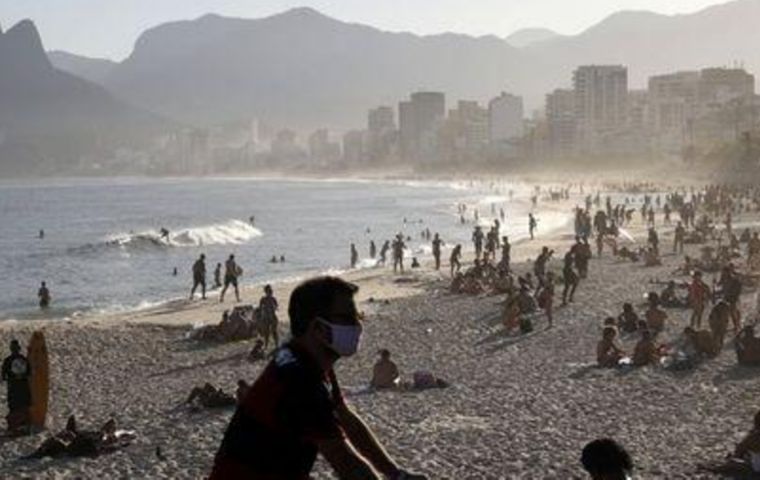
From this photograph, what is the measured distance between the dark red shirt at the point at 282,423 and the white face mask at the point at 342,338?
105mm

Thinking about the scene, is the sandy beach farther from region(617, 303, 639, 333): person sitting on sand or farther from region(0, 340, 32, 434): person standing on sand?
region(617, 303, 639, 333): person sitting on sand

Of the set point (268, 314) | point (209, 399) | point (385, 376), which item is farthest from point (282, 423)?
point (268, 314)

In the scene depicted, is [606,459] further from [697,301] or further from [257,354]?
[697,301]

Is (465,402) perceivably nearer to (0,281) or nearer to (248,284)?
(248,284)

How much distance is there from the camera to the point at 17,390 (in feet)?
43.4

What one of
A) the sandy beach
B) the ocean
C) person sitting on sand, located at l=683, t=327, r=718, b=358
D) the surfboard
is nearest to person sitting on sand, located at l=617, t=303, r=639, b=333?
the sandy beach

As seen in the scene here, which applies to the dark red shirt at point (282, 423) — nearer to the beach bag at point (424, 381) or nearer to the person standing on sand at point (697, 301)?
the beach bag at point (424, 381)

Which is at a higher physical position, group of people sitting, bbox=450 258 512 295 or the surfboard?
the surfboard

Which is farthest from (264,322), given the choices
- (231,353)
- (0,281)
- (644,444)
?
(0,281)

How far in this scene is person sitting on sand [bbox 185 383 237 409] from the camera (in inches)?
550

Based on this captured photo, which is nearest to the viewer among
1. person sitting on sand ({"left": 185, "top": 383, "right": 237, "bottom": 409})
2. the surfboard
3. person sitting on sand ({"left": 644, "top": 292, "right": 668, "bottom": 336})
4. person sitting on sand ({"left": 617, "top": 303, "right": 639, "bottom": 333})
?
the surfboard

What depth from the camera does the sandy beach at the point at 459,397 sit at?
11.0 metres

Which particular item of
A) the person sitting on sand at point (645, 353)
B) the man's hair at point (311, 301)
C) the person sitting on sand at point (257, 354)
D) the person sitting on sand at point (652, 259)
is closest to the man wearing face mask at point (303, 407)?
the man's hair at point (311, 301)

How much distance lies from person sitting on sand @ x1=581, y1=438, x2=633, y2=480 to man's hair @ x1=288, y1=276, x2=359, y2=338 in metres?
1.43
